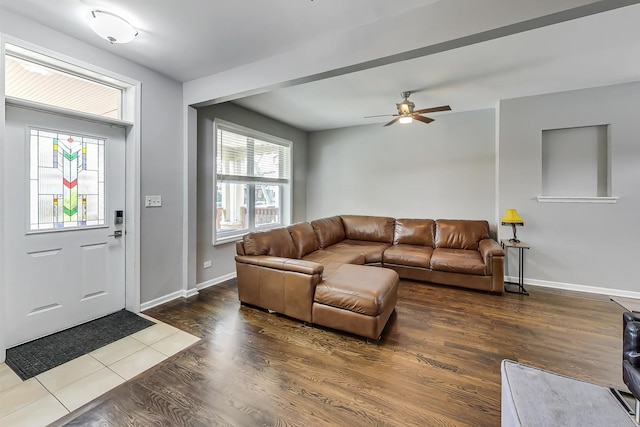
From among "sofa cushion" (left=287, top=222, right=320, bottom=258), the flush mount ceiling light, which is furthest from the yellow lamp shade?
the flush mount ceiling light

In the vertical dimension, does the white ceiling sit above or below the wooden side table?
above

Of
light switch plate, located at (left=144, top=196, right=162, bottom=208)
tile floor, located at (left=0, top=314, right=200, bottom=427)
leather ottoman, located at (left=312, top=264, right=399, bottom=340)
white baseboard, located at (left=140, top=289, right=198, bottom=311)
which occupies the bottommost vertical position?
tile floor, located at (left=0, top=314, right=200, bottom=427)

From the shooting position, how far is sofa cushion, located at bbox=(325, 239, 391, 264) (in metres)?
4.28

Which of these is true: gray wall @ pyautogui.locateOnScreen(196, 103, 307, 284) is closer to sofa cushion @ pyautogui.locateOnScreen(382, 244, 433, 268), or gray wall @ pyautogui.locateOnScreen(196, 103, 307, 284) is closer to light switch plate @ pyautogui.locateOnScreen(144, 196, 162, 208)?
light switch plate @ pyautogui.locateOnScreen(144, 196, 162, 208)

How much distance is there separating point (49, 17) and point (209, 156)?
75.6 inches

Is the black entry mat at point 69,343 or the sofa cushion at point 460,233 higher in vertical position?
the sofa cushion at point 460,233

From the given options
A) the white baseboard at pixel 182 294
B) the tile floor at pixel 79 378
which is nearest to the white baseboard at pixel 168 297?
the white baseboard at pixel 182 294

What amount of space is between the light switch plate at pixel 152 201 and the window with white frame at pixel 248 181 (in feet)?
2.81

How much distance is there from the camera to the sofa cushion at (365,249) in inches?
168

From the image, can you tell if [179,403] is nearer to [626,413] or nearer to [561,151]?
[626,413]

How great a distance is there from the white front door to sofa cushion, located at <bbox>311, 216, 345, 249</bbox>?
2694 mm

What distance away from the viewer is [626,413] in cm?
107

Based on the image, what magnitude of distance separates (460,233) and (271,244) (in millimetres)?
3138

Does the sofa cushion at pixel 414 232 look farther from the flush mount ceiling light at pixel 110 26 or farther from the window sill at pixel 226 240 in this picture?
the flush mount ceiling light at pixel 110 26
